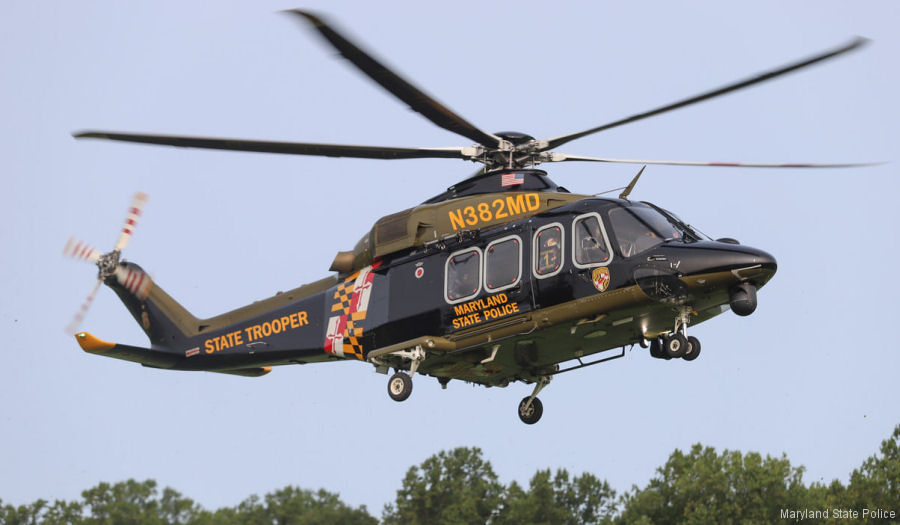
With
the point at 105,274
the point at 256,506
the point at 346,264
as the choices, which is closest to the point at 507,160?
the point at 346,264

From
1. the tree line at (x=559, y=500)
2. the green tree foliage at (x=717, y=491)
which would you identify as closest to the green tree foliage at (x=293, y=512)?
the tree line at (x=559, y=500)

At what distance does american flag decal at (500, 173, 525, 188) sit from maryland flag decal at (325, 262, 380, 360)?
8.92 ft

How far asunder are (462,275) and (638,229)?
3.09 meters

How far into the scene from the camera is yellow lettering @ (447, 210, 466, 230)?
20.2 metres

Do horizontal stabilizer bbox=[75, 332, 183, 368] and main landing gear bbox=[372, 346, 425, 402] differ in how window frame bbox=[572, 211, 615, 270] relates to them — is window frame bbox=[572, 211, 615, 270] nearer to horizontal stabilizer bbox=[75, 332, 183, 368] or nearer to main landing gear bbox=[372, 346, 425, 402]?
main landing gear bbox=[372, 346, 425, 402]

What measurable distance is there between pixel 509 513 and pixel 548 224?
40839 mm

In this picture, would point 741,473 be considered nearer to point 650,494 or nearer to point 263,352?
point 650,494

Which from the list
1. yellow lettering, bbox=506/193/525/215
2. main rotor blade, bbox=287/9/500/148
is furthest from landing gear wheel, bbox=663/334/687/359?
main rotor blade, bbox=287/9/500/148

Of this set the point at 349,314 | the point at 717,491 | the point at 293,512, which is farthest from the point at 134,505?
the point at 349,314

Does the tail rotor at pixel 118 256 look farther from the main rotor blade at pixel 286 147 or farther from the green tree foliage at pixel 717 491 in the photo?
the green tree foliage at pixel 717 491

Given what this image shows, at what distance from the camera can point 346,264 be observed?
2161 cm

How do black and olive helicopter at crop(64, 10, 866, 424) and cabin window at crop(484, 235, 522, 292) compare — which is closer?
black and olive helicopter at crop(64, 10, 866, 424)

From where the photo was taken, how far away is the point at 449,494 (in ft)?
198

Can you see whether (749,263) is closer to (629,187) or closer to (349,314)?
(629,187)
